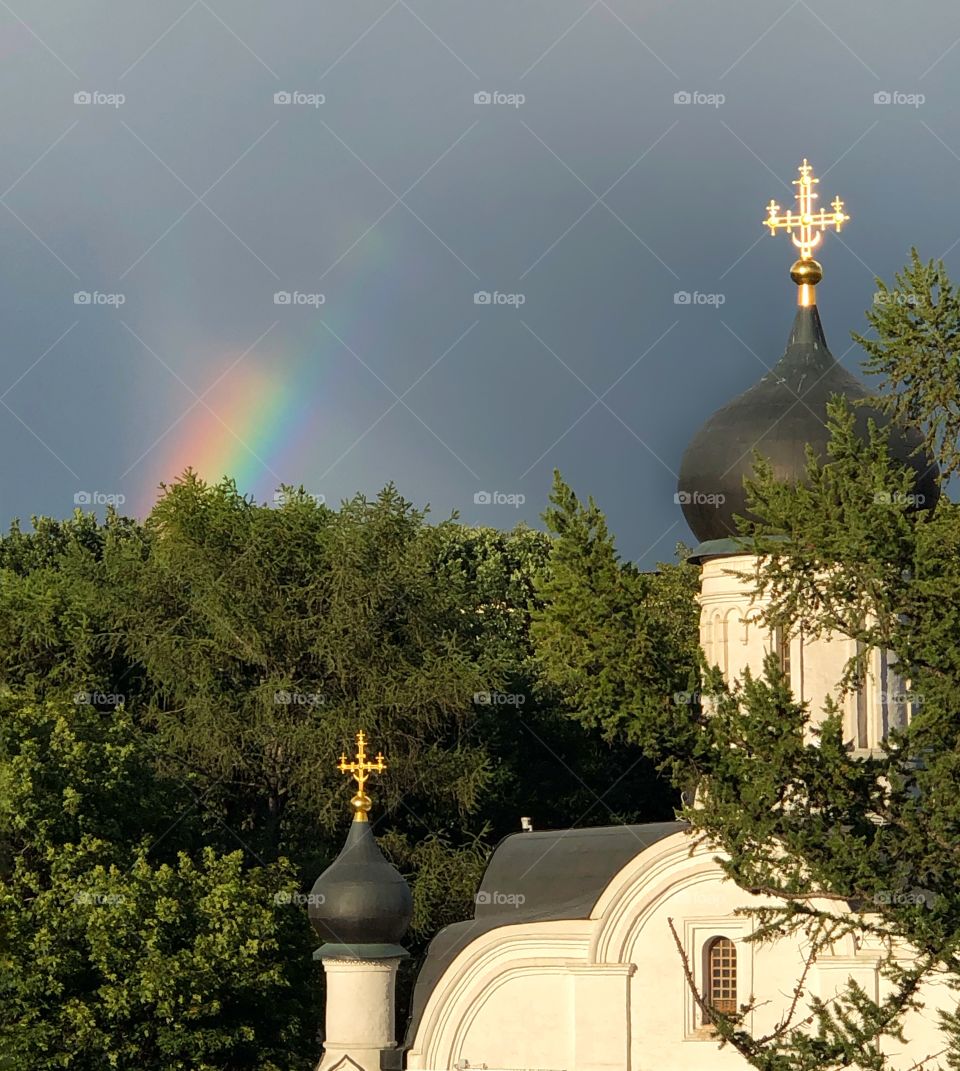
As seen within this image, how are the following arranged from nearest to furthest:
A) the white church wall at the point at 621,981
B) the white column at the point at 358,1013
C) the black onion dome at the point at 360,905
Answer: the white church wall at the point at 621,981 < the white column at the point at 358,1013 < the black onion dome at the point at 360,905

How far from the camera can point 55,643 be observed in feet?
122

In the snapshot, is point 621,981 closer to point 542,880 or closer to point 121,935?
point 542,880

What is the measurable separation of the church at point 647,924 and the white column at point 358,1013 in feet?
0.07

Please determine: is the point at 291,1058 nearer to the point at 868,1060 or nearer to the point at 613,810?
the point at 613,810

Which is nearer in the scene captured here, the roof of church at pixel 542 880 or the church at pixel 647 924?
the church at pixel 647 924

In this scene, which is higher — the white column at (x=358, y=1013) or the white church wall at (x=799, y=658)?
the white church wall at (x=799, y=658)

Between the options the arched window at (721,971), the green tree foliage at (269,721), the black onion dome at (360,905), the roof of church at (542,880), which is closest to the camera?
the arched window at (721,971)

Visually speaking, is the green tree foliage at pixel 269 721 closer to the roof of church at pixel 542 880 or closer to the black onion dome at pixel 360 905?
the black onion dome at pixel 360 905

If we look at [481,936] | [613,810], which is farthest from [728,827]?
[613,810]

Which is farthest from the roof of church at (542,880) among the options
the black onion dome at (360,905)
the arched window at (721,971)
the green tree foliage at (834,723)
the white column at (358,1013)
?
the green tree foliage at (834,723)

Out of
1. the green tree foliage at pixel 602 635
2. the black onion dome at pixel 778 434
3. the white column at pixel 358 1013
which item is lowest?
the white column at pixel 358 1013

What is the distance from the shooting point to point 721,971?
2203cm

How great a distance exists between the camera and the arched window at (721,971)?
2197cm

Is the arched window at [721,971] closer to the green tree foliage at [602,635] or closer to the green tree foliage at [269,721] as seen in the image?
the green tree foliage at [602,635]
